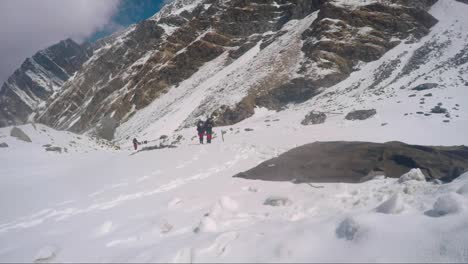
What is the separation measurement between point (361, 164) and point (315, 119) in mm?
10316

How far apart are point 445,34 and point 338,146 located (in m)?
28.6

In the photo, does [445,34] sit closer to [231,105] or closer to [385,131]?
[231,105]

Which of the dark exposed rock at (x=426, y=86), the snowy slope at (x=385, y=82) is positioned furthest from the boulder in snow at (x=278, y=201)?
the dark exposed rock at (x=426, y=86)

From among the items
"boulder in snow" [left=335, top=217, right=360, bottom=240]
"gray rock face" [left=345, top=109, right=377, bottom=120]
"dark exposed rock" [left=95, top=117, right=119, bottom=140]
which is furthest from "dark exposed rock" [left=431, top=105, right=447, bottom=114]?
"dark exposed rock" [left=95, top=117, right=119, bottom=140]

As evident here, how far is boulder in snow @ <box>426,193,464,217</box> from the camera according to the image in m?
3.47

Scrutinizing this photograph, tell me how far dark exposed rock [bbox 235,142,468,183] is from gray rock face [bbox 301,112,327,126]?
8.09 metres

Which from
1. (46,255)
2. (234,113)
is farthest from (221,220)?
(234,113)

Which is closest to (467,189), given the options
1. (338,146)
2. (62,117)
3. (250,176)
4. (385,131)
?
(250,176)

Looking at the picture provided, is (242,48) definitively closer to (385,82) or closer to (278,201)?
(385,82)

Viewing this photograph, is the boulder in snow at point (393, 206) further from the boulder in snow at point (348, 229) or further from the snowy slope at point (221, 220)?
the boulder in snow at point (348, 229)

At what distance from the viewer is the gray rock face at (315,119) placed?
1742cm

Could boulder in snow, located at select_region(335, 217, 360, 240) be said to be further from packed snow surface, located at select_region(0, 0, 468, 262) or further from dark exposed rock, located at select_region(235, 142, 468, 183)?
dark exposed rock, located at select_region(235, 142, 468, 183)

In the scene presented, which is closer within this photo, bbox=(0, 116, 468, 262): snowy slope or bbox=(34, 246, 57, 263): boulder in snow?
bbox=(0, 116, 468, 262): snowy slope

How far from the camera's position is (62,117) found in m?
107
